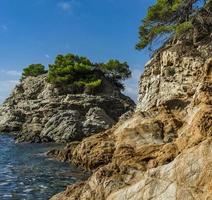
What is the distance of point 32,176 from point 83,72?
55233 millimetres

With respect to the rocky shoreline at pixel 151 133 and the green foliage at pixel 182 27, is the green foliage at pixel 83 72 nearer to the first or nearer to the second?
the rocky shoreline at pixel 151 133

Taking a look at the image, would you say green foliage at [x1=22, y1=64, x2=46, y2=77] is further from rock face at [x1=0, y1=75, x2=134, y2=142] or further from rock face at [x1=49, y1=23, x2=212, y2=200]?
rock face at [x1=49, y1=23, x2=212, y2=200]

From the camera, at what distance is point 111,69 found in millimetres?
89938

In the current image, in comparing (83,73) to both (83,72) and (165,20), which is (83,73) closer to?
(83,72)

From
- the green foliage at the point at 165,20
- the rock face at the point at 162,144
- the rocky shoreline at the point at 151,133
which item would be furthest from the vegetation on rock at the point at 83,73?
the rock face at the point at 162,144

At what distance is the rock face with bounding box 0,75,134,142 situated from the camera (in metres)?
52.5

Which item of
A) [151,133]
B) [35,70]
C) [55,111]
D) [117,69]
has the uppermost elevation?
[35,70]

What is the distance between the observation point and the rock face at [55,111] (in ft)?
172

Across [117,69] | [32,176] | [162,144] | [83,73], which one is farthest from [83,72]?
[162,144]

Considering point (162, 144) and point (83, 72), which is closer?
point (162, 144)

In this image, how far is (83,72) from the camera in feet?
267

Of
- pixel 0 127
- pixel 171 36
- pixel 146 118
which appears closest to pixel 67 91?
pixel 0 127

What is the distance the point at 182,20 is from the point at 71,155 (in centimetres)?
1875

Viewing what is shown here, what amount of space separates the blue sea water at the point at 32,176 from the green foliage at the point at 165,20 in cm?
1716
